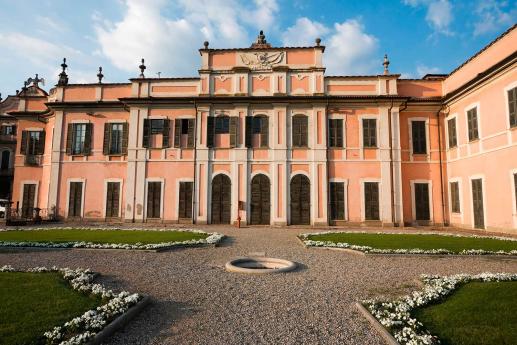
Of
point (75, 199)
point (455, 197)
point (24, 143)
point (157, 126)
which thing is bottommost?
point (75, 199)

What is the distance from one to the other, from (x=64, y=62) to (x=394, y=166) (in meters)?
24.0

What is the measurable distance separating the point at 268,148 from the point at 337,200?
5325mm

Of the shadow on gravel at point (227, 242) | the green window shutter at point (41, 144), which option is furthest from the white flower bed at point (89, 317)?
the green window shutter at point (41, 144)

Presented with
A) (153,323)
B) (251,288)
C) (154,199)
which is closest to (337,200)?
(154,199)

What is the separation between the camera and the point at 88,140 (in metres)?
21.9

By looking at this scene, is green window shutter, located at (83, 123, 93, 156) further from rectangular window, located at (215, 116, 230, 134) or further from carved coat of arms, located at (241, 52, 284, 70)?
carved coat of arms, located at (241, 52, 284, 70)

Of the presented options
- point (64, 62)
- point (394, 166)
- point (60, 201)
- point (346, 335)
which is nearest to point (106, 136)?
point (60, 201)

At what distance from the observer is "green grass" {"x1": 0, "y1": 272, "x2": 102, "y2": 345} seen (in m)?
4.14

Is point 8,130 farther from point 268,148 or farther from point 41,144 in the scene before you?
point 268,148

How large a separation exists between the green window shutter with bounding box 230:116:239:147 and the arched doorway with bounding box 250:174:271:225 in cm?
260

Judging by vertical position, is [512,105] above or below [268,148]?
above

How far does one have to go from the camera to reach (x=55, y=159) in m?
21.8

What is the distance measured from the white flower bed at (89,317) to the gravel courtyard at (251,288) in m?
0.29

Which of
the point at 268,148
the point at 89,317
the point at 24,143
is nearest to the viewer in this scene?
the point at 89,317
